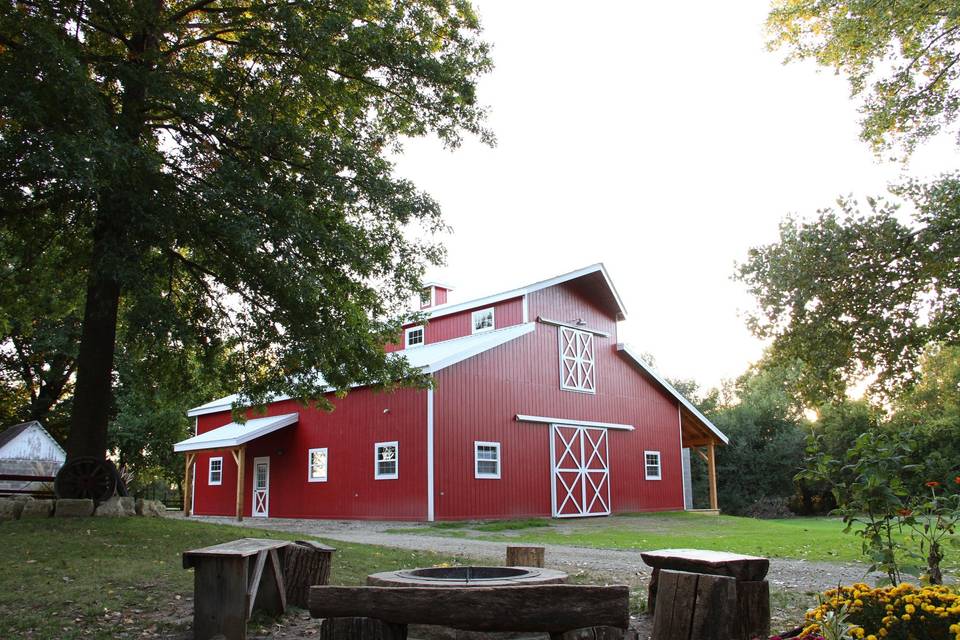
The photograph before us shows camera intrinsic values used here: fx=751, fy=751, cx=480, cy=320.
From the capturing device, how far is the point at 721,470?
112 feet

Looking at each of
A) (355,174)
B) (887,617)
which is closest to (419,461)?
(355,174)

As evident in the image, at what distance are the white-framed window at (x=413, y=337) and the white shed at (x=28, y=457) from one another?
11.2 meters

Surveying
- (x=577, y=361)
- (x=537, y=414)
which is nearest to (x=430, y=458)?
(x=537, y=414)

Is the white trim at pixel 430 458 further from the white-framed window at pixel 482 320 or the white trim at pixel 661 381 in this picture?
the white trim at pixel 661 381

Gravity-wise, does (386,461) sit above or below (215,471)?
above

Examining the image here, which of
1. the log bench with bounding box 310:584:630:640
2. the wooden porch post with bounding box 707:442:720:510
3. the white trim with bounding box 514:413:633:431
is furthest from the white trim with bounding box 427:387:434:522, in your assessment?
the log bench with bounding box 310:584:630:640

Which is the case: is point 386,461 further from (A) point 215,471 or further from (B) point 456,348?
(A) point 215,471

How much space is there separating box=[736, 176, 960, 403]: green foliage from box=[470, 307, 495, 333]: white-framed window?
9515 millimetres

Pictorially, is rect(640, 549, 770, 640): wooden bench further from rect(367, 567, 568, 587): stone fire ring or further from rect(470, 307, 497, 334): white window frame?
rect(470, 307, 497, 334): white window frame

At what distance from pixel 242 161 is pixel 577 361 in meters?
14.3

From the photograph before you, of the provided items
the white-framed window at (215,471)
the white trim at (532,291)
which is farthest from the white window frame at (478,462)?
the white-framed window at (215,471)

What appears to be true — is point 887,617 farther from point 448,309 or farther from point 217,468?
point 217,468

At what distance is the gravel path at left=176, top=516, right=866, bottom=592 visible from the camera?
339 inches

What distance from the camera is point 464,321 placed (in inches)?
944
